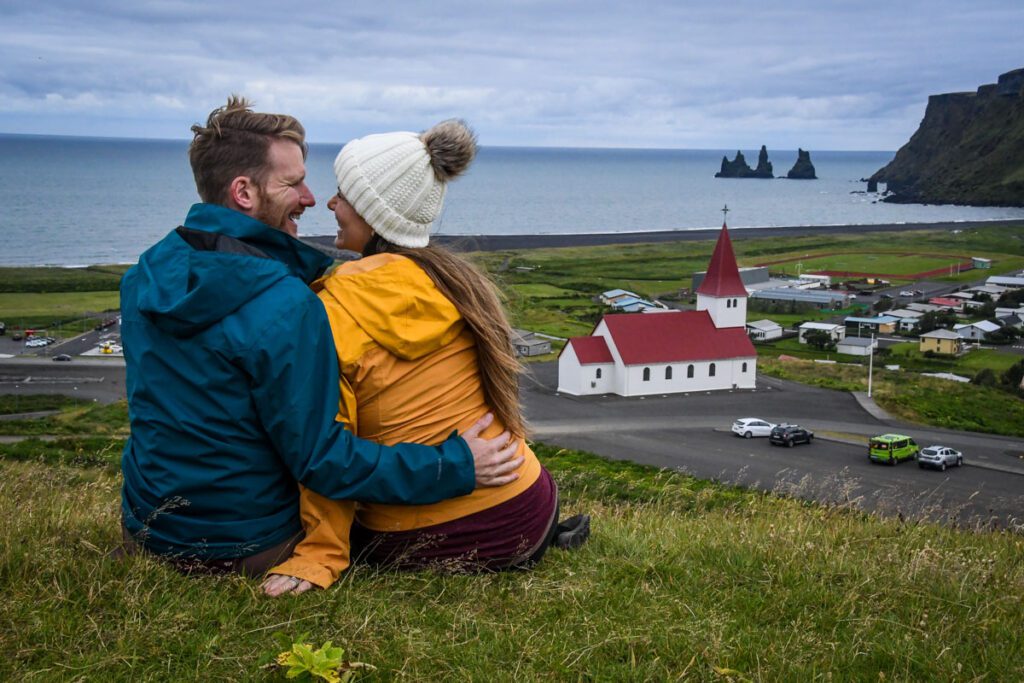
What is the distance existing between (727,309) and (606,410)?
932 cm

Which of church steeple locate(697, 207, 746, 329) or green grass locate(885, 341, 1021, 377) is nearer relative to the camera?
church steeple locate(697, 207, 746, 329)

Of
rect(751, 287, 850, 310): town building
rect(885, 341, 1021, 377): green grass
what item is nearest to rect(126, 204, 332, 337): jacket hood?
rect(885, 341, 1021, 377): green grass

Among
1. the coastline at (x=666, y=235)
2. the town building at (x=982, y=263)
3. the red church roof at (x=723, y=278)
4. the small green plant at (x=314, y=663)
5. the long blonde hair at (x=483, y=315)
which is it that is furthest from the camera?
the coastline at (x=666, y=235)

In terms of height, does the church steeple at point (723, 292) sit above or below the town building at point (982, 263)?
above

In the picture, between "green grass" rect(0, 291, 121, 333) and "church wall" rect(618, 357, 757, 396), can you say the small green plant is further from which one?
"green grass" rect(0, 291, 121, 333)

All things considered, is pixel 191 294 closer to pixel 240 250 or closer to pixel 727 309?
pixel 240 250

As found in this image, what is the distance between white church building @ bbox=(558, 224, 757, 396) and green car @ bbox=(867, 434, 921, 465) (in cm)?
1340

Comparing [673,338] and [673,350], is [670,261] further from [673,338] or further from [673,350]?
[673,350]

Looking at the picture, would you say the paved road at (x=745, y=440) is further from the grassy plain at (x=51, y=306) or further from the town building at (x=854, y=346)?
the grassy plain at (x=51, y=306)

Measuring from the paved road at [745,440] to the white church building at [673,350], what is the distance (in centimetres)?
77

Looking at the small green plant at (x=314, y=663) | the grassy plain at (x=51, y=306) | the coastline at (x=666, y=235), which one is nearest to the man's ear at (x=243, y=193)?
the small green plant at (x=314, y=663)

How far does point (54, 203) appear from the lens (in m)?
161

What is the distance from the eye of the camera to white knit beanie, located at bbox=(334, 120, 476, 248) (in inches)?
155

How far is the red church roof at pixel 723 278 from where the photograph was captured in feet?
145
